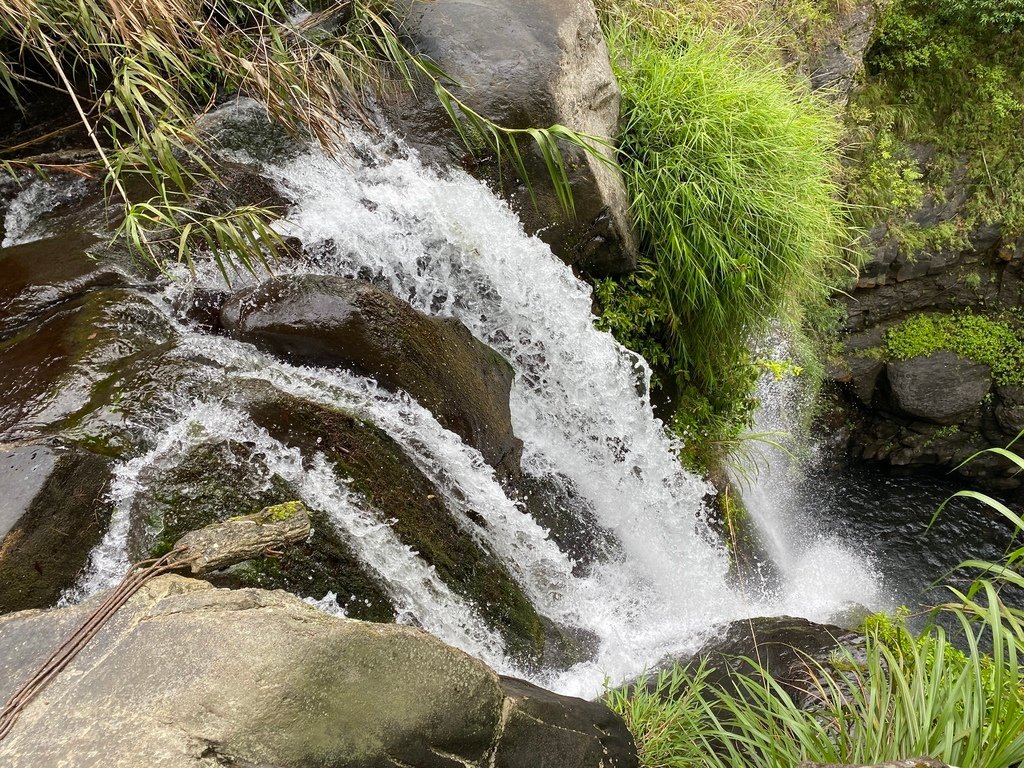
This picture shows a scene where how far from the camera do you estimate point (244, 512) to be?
7.86 ft

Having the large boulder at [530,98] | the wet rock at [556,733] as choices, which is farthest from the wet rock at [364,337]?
the wet rock at [556,733]

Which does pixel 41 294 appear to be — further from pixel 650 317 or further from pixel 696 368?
pixel 696 368

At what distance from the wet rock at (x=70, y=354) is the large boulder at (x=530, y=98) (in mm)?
1596

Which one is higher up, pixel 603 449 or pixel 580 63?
pixel 580 63

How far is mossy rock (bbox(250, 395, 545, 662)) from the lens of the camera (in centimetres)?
259

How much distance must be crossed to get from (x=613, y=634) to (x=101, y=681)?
2.54 meters

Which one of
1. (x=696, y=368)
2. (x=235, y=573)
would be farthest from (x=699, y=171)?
(x=235, y=573)

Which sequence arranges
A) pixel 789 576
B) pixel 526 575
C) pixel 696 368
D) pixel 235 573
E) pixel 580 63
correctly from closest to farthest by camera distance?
pixel 235 573
pixel 526 575
pixel 580 63
pixel 696 368
pixel 789 576

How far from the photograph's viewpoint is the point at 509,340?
3506mm

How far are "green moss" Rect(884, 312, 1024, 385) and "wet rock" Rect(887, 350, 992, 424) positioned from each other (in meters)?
0.11

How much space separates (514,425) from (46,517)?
6.84 ft

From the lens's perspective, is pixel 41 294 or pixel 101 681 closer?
pixel 101 681

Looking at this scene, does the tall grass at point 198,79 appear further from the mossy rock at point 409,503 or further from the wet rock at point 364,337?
the mossy rock at point 409,503

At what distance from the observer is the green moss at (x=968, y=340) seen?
22.0ft
